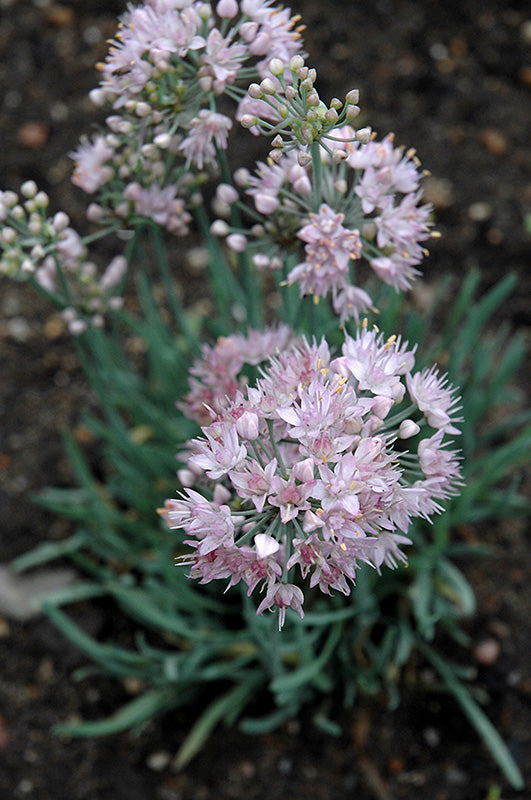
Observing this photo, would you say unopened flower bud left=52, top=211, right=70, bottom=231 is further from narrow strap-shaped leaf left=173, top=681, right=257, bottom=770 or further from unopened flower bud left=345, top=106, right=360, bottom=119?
narrow strap-shaped leaf left=173, top=681, right=257, bottom=770

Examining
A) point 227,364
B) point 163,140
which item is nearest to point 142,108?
point 163,140

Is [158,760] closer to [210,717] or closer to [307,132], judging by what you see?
[210,717]

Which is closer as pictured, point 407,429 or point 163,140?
point 407,429

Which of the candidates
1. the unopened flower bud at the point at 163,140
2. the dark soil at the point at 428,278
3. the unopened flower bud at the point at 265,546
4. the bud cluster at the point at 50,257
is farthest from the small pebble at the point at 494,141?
the unopened flower bud at the point at 265,546

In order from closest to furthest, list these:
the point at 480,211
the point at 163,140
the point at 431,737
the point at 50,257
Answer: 1. the point at 163,140
2. the point at 50,257
3. the point at 431,737
4. the point at 480,211

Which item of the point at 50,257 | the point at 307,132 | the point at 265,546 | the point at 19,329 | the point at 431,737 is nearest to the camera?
the point at 265,546

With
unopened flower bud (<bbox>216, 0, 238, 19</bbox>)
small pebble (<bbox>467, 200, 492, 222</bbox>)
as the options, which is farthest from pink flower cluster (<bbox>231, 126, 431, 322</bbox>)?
small pebble (<bbox>467, 200, 492, 222</bbox>)
